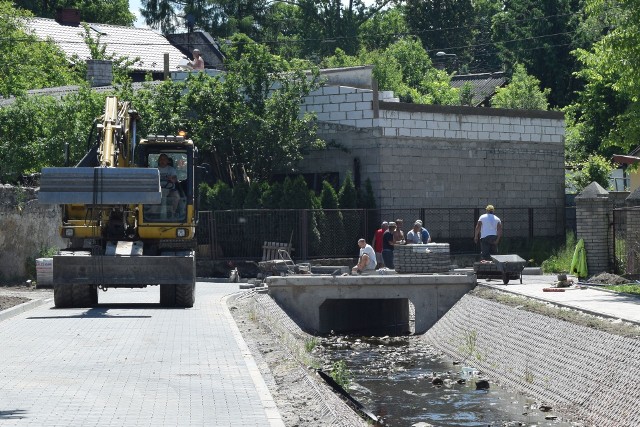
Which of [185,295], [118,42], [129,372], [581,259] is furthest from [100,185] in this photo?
[118,42]

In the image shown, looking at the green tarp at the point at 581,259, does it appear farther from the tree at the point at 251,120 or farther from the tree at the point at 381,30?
the tree at the point at 381,30

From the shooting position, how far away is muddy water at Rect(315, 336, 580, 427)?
17.7 meters

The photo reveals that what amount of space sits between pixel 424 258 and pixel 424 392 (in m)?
9.48

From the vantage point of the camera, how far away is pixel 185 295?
24672mm

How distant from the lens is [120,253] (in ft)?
78.9

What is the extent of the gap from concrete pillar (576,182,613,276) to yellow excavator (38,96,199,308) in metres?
10.5

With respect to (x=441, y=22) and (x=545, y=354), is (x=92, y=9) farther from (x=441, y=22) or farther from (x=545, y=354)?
(x=545, y=354)

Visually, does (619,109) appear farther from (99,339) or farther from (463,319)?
(99,339)

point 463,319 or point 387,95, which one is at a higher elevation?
point 387,95

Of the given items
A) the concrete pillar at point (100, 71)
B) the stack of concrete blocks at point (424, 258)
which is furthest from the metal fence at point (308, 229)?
the concrete pillar at point (100, 71)

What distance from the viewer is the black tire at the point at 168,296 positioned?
24984 mm

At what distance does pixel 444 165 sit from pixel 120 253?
730 inches

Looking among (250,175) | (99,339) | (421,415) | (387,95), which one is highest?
(387,95)

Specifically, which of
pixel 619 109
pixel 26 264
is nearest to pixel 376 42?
pixel 619 109
